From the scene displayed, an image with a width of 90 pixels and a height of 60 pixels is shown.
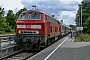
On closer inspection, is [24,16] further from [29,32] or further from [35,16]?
[29,32]

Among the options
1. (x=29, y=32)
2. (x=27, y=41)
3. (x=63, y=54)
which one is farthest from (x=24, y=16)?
(x=63, y=54)

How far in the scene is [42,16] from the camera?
20.0m

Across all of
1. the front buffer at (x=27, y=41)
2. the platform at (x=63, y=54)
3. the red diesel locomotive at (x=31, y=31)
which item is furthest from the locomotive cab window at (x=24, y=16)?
the platform at (x=63, y=54)

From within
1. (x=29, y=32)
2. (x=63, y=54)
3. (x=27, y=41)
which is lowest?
(x=63, y=54)

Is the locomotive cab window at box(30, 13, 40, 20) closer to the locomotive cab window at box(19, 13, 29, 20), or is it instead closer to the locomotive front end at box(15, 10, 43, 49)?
the locomotive front end at box(15, 10, 43, 49)

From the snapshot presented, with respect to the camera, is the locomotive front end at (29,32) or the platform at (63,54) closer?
the platform at (63,54)

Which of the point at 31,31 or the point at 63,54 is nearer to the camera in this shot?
the point at 63,54

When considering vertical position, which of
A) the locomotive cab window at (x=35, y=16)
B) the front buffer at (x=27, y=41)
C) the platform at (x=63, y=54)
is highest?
the locomotive cab window at (x=35, y=16)

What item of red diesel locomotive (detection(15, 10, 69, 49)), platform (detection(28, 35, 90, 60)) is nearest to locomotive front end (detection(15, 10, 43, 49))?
red diesel locomotive (detection(15, 10, 69, 49))

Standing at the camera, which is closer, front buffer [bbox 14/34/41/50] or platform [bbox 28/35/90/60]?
platform [bbox 28/35/90/60]

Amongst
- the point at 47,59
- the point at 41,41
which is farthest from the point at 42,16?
the point at 47,59

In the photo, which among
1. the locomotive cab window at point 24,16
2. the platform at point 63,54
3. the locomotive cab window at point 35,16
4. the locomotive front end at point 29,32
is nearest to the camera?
the platform at point 63,54

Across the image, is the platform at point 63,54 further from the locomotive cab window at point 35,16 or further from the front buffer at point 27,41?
the locomotive cab window at point 35,16

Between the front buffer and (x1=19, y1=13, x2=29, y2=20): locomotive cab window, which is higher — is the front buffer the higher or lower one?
the lower one
